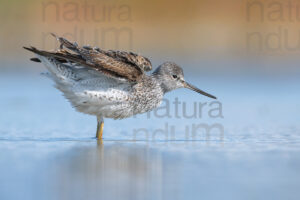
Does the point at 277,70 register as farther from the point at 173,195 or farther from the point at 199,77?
the point at 173,195

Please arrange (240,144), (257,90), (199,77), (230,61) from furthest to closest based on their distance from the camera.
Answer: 1. (230,61)
2. (199,77)
3. (257,90)
4. (240,144)

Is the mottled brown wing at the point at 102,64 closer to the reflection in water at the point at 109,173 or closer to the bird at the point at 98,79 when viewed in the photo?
the bird at the point at 98,79

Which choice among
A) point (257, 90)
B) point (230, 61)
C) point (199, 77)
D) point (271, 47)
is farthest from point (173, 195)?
point (271, 47)

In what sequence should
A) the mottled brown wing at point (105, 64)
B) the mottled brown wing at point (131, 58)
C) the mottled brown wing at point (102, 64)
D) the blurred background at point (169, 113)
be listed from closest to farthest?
the blurred background at point (169, 113)
the mottled brown wing at point (102, 64)
the mottled brown wing at point (105, 64)
the mottled brown wing at point (131, 58)

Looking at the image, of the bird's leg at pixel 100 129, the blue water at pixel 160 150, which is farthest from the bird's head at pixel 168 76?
the bird's leg at pixel 100 129

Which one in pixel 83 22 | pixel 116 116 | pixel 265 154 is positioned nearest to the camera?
pixel 265 154

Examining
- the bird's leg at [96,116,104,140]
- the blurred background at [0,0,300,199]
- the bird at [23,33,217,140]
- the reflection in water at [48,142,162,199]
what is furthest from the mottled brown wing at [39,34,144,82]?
the reflection in water at [48,142,162,199]

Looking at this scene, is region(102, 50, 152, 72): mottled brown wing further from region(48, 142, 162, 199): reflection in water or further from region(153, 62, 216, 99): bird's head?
region(48, 142, 162, 199): reflection in water
